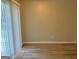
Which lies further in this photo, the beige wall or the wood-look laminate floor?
the beige wall

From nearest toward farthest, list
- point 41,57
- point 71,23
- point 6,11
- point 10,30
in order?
point 6,11 < point 10,30 < point 41,57 < point 71,23

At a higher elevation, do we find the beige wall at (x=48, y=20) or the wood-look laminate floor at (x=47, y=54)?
the beige wall at (x=48, y=20)

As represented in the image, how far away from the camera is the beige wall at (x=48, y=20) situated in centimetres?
755

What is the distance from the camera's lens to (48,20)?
7.62 metres

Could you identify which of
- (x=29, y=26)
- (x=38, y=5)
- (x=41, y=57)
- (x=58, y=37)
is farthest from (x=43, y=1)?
(x=41, y=57)

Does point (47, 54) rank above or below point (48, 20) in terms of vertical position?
below

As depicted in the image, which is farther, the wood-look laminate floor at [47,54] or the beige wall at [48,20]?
the beige wall at [48,20]

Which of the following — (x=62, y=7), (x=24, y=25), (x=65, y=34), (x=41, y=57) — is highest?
(x=62, y=7)

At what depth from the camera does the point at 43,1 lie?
7.59m

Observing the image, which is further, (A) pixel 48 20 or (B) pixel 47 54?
(A) pixel 48 20

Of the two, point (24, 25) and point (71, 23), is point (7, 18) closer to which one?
point (24, 25)

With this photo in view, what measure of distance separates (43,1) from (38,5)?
335mm

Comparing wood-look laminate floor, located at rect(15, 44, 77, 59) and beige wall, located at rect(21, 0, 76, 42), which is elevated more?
beige wall, located at rect(21, 0, 76, 42)

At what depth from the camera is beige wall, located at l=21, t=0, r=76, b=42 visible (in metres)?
7.55
